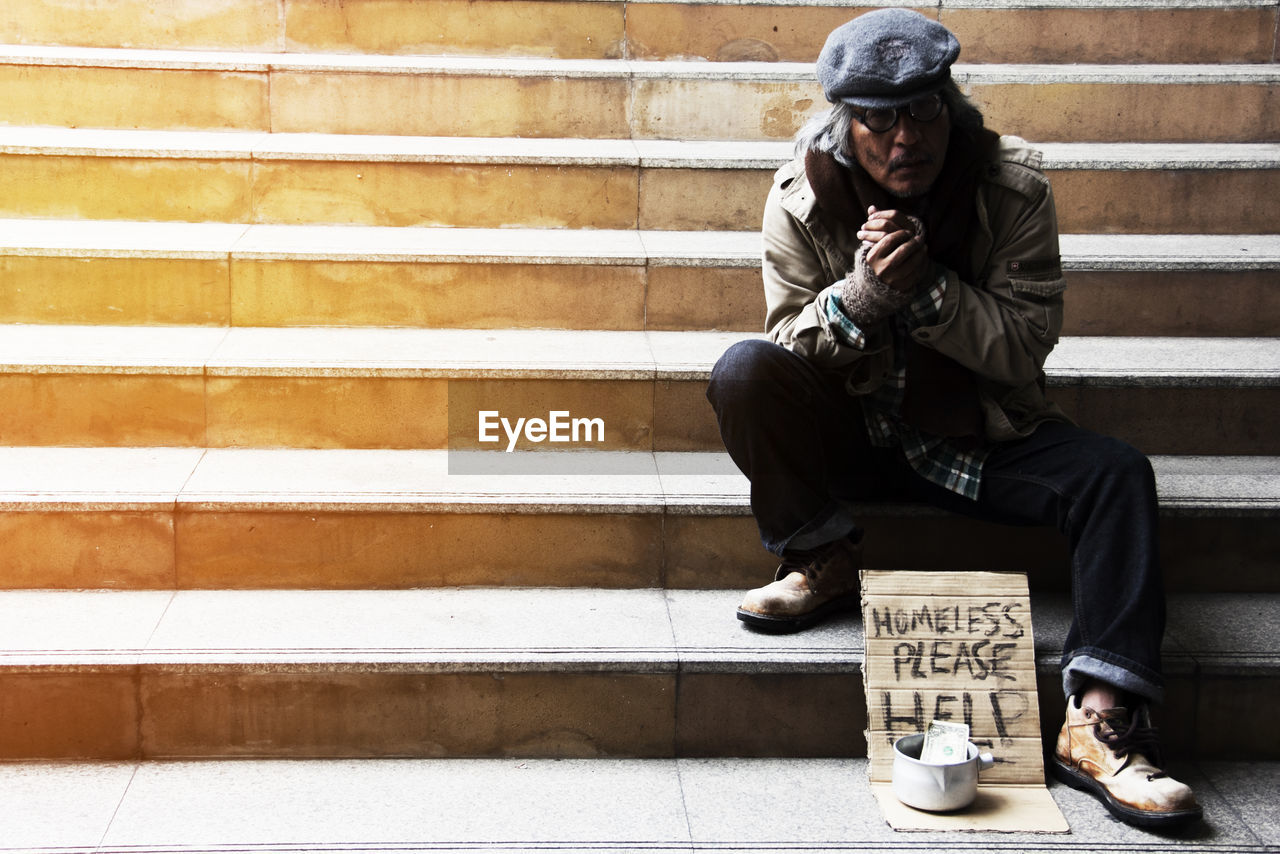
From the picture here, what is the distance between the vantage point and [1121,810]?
90.2 inches

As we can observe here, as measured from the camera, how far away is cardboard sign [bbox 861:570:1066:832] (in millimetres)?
A: 2418

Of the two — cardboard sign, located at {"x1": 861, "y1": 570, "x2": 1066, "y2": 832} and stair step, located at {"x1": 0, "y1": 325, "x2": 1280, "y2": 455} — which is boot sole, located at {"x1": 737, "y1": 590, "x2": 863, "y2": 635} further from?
stair step, located at {"x1": 0, "y1": 325, "x2": 1280, "y2": 455}

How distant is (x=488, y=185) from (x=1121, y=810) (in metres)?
2.30

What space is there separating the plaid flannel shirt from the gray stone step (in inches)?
23.9

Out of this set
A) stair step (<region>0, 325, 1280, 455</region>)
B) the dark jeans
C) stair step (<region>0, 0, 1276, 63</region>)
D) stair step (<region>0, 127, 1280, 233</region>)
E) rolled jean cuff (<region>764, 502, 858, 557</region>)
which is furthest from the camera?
stair step (<region>0, 0, 1276, 63</region>)

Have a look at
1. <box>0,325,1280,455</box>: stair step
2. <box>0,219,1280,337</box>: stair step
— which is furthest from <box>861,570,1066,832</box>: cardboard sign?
<box>0,219,1280,337</box>: stair step

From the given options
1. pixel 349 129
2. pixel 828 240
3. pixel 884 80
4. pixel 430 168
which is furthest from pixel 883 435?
pixel 349 129

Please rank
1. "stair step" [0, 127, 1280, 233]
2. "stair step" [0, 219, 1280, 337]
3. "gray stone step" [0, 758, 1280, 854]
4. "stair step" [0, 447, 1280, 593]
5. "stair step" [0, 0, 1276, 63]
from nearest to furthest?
"gray stone step" [0, 758, 1280, 854], "stair step" [0, 447, 1280, 593], "stair step" [0, 219, 1280, 337], "stair step" [0, 127, 1280, 233], "stair step" [0, 0, 1276, 63]

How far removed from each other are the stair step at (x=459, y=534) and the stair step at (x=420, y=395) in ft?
0.58

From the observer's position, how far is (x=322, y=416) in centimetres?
303

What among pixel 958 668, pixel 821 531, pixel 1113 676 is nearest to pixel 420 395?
pixel 821 531

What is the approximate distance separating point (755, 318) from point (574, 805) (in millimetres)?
1483

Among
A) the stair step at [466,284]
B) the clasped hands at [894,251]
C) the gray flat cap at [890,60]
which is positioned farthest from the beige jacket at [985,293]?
the stair step at [466,284]

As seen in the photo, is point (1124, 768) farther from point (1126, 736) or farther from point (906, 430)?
point (906, 430)
